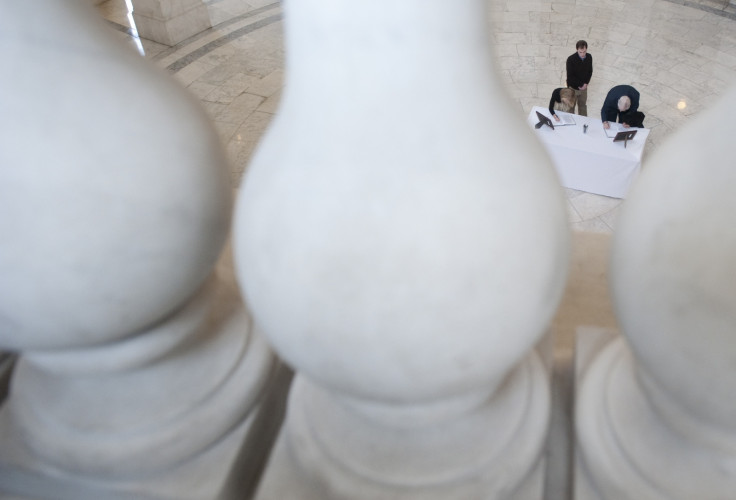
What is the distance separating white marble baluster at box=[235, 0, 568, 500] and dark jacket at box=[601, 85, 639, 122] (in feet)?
12.2

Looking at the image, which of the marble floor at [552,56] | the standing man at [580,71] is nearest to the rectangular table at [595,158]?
the marble floor at [552,56]

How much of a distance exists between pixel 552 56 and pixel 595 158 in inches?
77.8

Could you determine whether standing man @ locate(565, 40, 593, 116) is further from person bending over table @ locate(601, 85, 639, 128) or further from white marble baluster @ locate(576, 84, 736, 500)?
white marble baluster @ locate(576, 84, 736, 500)

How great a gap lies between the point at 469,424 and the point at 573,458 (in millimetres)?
195

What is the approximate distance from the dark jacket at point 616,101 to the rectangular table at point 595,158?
5.8 inches

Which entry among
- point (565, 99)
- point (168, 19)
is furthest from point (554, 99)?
point (168, 19)

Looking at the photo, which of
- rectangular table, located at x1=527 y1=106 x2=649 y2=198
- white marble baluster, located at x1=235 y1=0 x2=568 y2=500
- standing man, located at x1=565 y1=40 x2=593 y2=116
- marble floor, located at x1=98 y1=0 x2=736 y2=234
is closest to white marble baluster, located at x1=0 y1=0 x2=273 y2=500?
white marble baluster, located at x1=235 y1=0 x2=568 y2=500

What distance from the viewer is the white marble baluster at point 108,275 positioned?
730 mm

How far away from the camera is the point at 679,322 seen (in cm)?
Result: 62

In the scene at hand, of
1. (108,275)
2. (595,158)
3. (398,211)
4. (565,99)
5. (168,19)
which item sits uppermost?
(398,211)

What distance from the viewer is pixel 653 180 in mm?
669

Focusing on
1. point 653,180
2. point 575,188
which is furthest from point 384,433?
point 575,188

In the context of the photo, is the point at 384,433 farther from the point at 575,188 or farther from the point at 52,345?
the point at 575,188

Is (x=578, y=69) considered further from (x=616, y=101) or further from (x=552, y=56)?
(x=552, y=56)
